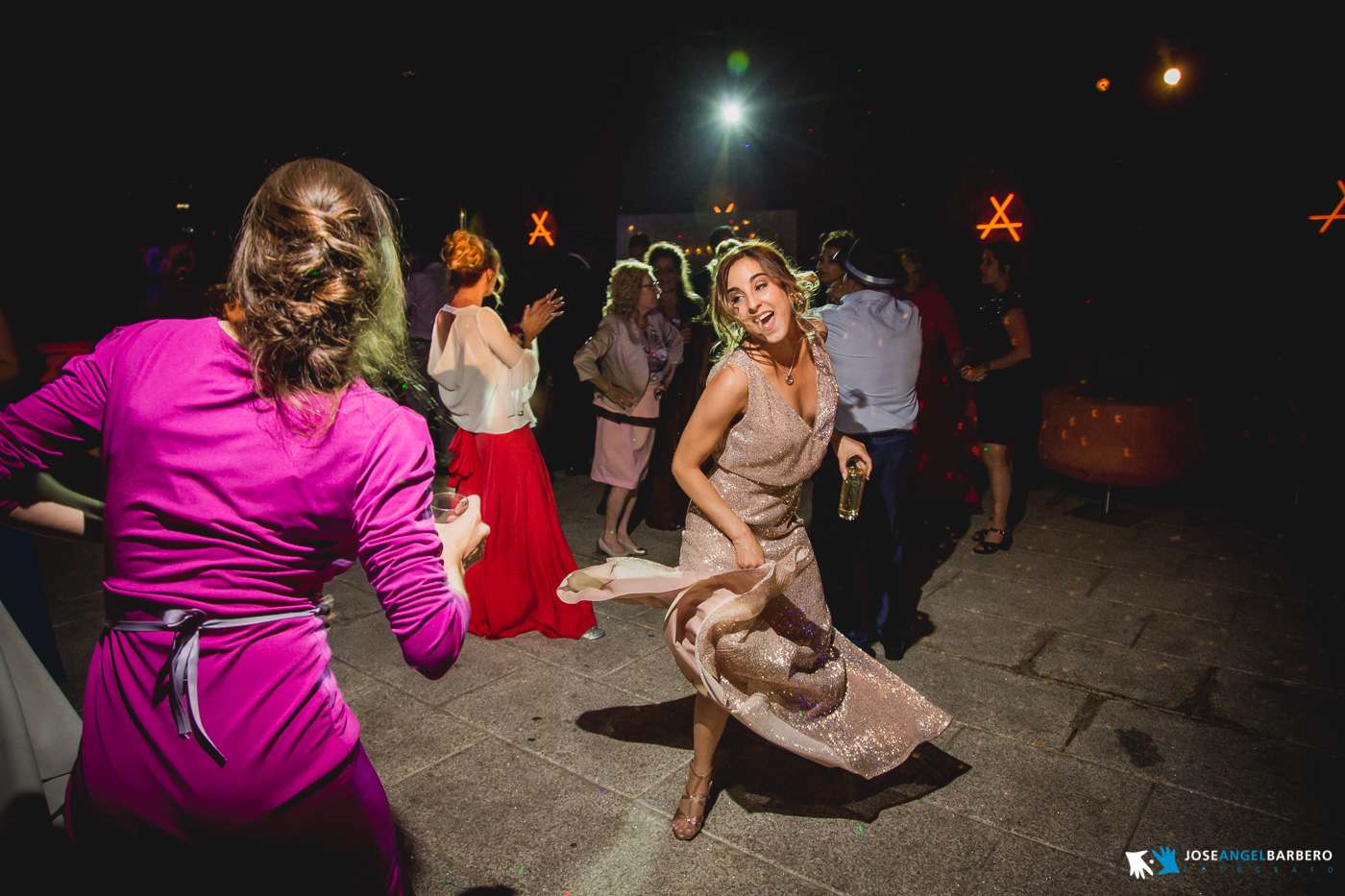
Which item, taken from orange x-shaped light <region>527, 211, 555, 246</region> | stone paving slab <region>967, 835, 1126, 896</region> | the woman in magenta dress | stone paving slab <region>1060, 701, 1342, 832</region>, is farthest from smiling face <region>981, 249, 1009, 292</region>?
orange x-shaped light <region>527, 211, 555, 246</region>

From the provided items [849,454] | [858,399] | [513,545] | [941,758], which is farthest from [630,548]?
[941,758]

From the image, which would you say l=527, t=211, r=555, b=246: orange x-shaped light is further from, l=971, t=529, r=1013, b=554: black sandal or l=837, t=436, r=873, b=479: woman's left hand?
l=837, t=436, r=873, b=479: woman's left hand

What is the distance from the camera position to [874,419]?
355 cm

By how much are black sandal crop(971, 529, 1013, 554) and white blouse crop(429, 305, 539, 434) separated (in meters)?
3.31

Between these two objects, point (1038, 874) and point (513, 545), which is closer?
point (1038, 874)

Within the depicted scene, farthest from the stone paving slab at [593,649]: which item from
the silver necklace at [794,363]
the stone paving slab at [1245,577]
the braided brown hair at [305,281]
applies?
the stone paving slab at [1245,577]

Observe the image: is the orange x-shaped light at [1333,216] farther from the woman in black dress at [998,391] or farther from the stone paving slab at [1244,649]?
the stone paving slab at [1244,649]

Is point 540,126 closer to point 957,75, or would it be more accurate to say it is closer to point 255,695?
point 957,75

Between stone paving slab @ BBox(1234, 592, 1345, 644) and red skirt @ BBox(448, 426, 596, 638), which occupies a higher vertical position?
red skirt @ BBox(448, 426, 596, 638)

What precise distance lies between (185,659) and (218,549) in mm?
165

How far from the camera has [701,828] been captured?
2.52 meters

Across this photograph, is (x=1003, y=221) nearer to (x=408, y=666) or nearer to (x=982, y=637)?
(x=982, y=637)

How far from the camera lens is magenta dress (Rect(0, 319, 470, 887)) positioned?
1.08 m

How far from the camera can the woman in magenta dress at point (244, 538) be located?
3.57ft
